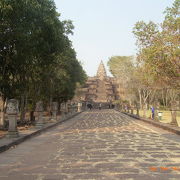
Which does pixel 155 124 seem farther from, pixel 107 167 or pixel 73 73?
pixel 73 73

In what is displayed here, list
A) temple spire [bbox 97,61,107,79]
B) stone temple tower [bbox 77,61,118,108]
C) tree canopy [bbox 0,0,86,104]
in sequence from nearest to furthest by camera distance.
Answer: tree canopy [bbox 0,0,86,104] < stone temple tower [bbox 77,61,118,108] < temple spire [bbox 97,61,107,79]

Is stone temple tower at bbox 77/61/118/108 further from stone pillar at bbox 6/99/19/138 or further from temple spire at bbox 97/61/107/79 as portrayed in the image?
stone pillar at bbox 6/99/19/138

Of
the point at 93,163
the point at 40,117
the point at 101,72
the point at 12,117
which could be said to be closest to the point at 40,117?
the point at 40,117

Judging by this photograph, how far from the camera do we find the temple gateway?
399ft

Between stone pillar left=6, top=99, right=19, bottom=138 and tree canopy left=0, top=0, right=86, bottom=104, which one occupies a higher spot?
tree canopy left=0, top=0, right=86, bottom=104

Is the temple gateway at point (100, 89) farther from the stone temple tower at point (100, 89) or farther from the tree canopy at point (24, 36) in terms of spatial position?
the tree canopy at point (24, 36)

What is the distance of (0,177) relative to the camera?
6672 mm

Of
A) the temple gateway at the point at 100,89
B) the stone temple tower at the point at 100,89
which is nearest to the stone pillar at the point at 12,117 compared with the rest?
the stone temple tower at the point at 100,89

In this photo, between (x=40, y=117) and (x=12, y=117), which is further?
(x=40, y=117)

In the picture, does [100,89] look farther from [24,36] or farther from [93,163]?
[93,163]

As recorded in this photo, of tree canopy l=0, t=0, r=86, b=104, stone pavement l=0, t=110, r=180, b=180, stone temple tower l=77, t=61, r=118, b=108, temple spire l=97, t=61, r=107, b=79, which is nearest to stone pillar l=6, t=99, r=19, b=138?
stone pavement l=0, t=110, r=180, b=180

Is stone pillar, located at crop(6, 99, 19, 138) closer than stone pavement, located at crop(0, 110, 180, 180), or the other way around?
stone pavement, located at crop(0, 110, 180, 180)

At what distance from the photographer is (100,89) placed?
126 metres

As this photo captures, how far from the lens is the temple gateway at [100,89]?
12172 centimetres
